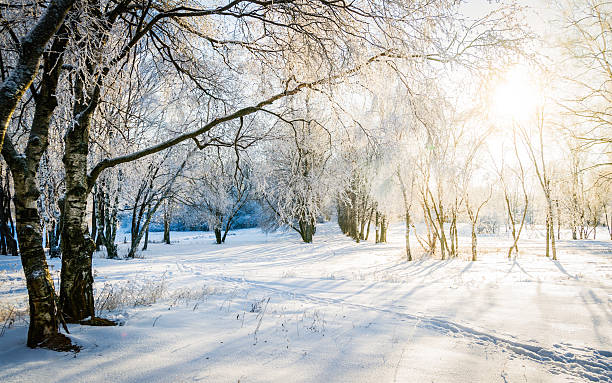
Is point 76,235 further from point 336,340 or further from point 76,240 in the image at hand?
point 336,340

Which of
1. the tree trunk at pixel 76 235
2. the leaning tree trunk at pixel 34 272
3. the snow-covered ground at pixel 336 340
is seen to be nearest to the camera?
the snow-covered ground at pixel 336 340

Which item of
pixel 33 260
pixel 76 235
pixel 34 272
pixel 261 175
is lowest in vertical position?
pixel 34 272

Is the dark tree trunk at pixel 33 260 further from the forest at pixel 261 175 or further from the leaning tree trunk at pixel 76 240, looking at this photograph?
the leaning tree trunk at pixel 76 240

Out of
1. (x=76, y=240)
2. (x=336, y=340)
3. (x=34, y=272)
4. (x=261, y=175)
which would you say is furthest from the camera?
(x=261, y=175)

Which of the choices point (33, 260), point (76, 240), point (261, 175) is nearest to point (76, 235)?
point (76, 240)

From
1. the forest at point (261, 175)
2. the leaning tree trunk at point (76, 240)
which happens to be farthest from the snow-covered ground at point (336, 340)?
the leaning tree trunk at point (76, 240)

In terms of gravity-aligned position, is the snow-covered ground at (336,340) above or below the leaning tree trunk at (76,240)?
below

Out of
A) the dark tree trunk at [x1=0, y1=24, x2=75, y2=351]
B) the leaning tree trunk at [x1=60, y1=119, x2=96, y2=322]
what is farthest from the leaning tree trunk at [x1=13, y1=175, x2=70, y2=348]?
the leaning tree trunk at [x1=60, y1=119, x2=96, y2=322]

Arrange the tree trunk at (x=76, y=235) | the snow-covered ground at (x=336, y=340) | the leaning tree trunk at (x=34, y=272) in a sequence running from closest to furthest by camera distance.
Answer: the snow-covered ground at (x=336, y=340) → the leaning tree trunk at (x=34, y=272) → the tree trunk at (x=76, y=235)

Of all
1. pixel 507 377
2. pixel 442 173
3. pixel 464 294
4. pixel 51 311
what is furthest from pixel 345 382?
pixel 442 173

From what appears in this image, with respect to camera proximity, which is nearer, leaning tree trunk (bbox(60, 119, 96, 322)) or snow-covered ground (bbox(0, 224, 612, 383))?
snow-covered ground (bbox(0, 224, 612, 383))

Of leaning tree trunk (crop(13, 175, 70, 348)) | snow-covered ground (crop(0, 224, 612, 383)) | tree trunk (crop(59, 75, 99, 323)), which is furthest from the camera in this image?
tree trunk (crop(59, 75, 99, 323))

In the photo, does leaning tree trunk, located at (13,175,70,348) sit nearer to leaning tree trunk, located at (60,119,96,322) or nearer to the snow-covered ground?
the snow-covered ground

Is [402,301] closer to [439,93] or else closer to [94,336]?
[439,93]
